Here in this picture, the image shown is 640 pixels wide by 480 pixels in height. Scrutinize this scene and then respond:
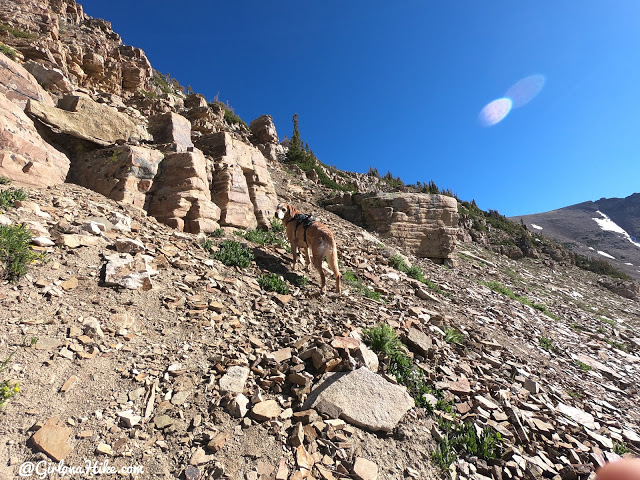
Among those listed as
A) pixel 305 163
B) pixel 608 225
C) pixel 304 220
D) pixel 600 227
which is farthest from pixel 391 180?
pixel 608 225

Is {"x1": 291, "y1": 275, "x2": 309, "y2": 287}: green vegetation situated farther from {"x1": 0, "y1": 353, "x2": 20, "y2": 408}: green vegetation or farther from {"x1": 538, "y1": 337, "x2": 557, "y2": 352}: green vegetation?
{"x1": 538, "y1": 337, "x2": 557, "y2": 352}: green vegetation

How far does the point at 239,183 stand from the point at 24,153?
492 centimetres

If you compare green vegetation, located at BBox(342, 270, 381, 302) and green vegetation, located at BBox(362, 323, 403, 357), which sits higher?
green vegetation, located at BBox(342, 270, 381, 302)

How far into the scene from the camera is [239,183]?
29.8 feet

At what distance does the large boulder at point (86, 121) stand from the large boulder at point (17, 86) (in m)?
0.41

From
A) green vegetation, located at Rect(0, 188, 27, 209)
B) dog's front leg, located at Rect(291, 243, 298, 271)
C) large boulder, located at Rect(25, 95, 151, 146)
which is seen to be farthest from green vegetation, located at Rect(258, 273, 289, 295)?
large boulder, located at Rect(25, 95, 151, 146)

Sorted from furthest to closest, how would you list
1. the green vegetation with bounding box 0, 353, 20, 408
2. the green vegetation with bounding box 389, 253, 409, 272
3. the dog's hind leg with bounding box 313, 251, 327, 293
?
the green vegetation with bounding box 389, 253, 409, 272, the dog's hind leg with bounding box 313, 251, 327, 293, the green vegetation with bounding box 0, 353, 20, 408

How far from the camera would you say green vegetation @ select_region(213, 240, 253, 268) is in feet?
20.6

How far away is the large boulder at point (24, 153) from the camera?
18.3ft

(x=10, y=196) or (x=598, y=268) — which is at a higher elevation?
(x=598, y=268)

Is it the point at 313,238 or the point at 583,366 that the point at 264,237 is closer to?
the point at 313,238

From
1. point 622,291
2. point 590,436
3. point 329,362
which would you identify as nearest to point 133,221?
point 329,362

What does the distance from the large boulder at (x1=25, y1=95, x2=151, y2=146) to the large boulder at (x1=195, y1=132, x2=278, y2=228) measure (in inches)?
95.6

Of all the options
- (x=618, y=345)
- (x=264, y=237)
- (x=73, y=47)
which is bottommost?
(x=618, y=345)
